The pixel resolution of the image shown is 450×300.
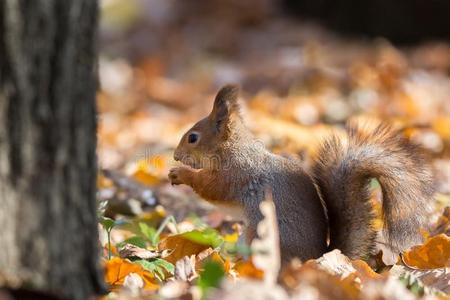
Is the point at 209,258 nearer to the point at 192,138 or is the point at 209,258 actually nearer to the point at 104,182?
the point at 192,138

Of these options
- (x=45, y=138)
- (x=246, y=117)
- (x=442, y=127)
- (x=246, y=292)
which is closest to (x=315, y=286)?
(x=246, y=292)

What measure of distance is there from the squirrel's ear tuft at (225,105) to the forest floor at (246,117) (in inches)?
16.7

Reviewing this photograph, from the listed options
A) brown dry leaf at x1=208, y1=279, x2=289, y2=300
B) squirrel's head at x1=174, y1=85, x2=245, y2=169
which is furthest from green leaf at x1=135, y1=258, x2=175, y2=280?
squirrel's head at x1=174, y1=85, x2=245, y2=169

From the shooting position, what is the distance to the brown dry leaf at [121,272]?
2375mm

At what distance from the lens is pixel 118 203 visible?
3721 millimetres

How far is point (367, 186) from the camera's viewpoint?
294 centimetres

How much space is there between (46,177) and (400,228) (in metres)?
1.35

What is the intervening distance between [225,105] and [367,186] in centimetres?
66

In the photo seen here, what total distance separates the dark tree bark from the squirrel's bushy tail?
4.01ft

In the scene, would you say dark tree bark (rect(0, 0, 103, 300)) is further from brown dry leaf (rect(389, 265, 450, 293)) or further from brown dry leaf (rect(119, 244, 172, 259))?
brown dry leaf (rect(389, 265, 450, 293))

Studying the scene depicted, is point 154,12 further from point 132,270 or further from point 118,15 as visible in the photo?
point 132,270

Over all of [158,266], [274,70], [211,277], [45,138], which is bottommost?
[274,70]

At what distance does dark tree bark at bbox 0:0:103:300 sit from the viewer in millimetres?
1739

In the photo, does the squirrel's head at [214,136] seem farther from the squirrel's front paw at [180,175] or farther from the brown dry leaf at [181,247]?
the brown dry leaf at [181,247]
